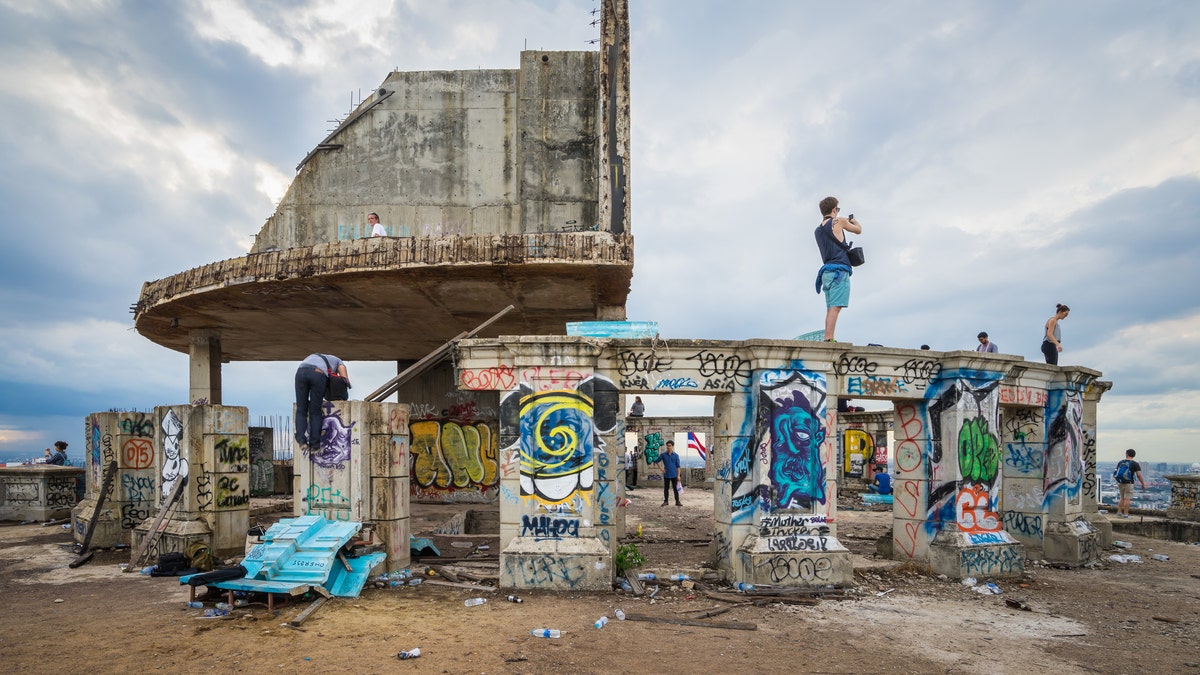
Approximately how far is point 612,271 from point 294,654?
9.84m

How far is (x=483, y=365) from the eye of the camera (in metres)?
10.6

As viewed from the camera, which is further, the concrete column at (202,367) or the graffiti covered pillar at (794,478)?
the concrete column at (202,367)

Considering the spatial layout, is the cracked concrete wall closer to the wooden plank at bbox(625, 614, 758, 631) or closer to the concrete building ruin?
the concrete building ruin

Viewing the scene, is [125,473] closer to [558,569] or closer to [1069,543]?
[558,569]

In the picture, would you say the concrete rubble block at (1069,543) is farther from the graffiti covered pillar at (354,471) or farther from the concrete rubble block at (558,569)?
the graffiti covered pillar at (354,471)

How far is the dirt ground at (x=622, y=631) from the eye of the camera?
722 centimetres

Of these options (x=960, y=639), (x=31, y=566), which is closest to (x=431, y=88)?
(x=31, y=566)

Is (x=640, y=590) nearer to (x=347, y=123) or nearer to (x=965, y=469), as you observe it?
(x=965, y=469)

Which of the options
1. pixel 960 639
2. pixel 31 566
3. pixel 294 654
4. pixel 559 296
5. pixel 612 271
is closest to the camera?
pixel 294 654

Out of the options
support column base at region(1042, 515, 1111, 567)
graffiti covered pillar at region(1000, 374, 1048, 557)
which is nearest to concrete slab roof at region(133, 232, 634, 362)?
graffiti covered pillar at region(1000, 374, 1048, 557)

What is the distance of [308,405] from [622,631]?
20.2 feet

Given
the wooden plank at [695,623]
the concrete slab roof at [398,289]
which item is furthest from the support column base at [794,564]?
the concrete slab roof at [398,289]

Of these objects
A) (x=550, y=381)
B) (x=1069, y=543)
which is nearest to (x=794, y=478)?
(x=550, y=381)

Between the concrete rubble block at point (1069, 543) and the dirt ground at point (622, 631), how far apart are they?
3.04 feet
